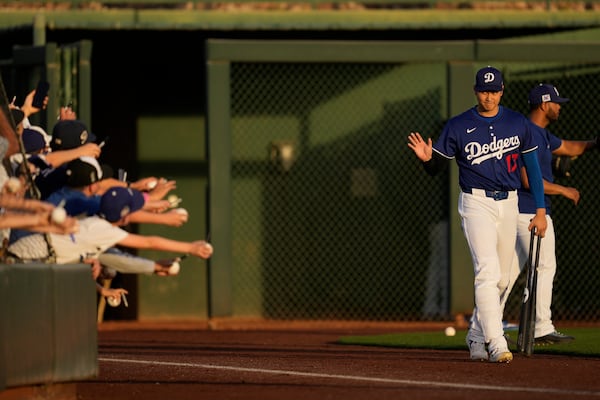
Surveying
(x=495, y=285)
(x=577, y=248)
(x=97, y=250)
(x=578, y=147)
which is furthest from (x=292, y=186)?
(x=97, y=250)

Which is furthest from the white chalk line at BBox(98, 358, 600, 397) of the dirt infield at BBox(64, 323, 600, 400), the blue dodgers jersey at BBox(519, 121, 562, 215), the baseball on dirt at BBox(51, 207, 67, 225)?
the blue dodgers jersey at BBox(519, 121, 562, 215)

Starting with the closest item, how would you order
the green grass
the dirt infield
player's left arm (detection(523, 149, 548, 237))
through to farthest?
the dirt infield → player's left arm (detection(523, 149, 548, 237)) → the green grass

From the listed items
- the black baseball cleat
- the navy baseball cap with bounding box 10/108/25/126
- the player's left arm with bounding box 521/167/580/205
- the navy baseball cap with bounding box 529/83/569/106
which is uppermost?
the navy baseball cap with bounding box 529/83/569/106

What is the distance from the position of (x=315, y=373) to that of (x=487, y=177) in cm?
189

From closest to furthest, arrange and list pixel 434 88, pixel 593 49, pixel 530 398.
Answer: pixel 530 398
pixel 593 49
pixel 434 88

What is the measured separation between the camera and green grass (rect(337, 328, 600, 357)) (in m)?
10.3

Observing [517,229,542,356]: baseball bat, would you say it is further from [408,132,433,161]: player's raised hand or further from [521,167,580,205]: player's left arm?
[408,132,433,161]: player's raised hand

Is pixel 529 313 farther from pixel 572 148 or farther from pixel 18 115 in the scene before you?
pixel 18 115

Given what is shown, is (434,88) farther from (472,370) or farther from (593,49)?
(472,370)

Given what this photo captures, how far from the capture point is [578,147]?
1152 centimetres

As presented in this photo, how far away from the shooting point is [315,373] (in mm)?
8781

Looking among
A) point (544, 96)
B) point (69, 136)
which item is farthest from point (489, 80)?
point (69, 136)

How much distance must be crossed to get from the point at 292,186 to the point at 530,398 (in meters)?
9.70

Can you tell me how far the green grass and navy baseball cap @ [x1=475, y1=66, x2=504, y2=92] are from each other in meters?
2.15
